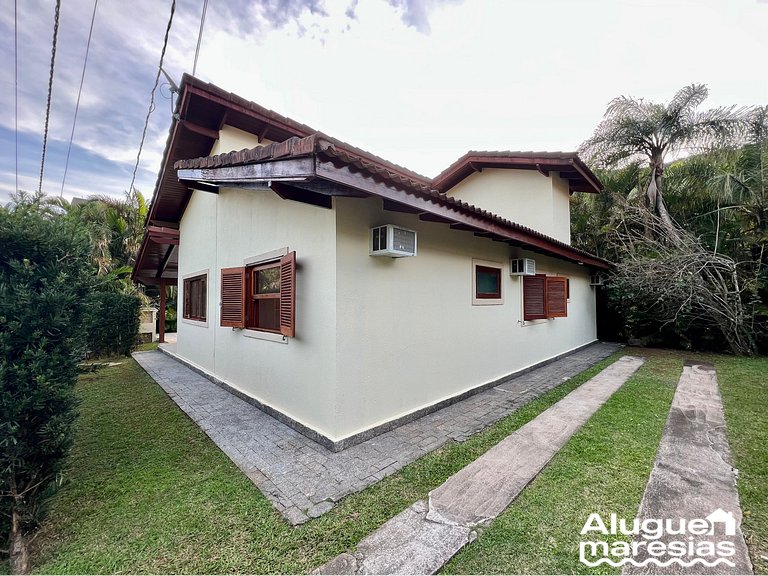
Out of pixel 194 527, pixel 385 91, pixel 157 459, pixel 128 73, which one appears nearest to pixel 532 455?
pixel 194 527

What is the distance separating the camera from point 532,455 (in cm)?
395

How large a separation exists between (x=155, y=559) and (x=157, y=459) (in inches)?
75.9

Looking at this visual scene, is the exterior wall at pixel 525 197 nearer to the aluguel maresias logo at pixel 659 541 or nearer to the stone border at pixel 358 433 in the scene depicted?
the stone border at pixel 358 433

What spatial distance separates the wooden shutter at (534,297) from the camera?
8305 millimetres

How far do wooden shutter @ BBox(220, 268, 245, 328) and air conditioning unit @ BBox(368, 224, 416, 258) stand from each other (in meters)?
3.07

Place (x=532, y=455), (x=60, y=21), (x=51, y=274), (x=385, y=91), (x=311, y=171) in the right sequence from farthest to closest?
(x=385, y=91) < (x=60, y=21) < (x=532, y=455) < (x=311, y=171) < (x=51, y=274)

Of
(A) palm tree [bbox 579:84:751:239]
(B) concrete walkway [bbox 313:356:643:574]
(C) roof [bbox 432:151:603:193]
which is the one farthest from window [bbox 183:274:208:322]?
(A) palm tree [bbox 579:84:751:239]

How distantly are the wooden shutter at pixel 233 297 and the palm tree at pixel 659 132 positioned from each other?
12.3m

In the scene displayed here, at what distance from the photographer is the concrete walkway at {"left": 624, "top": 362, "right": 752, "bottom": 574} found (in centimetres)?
238

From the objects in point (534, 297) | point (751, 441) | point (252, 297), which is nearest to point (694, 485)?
point (751, 441)

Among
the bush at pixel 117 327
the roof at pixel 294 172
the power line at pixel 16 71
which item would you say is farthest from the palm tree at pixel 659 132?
the bush at pixel 117 327

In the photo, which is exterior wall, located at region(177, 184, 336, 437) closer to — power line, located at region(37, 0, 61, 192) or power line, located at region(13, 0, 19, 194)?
power line, located at region(37, 0, 61, 192)

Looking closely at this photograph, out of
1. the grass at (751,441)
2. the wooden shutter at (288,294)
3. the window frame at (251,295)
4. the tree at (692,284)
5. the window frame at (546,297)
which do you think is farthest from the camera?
the tree at (692,284)

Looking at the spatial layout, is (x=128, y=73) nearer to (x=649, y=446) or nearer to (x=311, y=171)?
(x=311, y=171)
